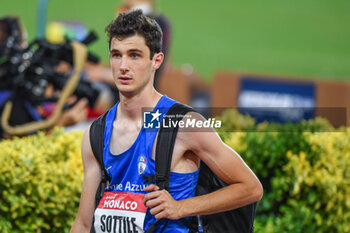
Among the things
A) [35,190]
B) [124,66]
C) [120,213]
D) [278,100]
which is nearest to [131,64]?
[124,66]

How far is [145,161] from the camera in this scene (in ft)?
8.82

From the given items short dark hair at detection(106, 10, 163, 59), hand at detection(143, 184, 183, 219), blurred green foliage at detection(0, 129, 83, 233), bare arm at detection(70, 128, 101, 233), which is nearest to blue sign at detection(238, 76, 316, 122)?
blurred green foliage at detection(0, 129, 83, 233)

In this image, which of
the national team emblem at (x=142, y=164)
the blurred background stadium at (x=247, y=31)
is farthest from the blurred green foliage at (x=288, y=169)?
the blurred background stadium at (x=247, y=31)

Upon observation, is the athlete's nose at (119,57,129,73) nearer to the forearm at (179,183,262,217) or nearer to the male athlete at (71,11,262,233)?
the male athlete at (71,11,262,233)

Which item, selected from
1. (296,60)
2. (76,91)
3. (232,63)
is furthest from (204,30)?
(76,91)

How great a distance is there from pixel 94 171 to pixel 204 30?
28.2 metres

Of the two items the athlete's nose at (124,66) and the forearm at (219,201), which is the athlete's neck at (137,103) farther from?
the forearm at (219,201)

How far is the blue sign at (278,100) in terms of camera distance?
13531mm

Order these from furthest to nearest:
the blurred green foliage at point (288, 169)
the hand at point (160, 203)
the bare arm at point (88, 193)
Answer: the blurred green foliage at point (288, 169)
the bare arm at point (88, 193)
the hand at point (160, 203)

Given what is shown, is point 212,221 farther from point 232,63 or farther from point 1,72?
point 232,63

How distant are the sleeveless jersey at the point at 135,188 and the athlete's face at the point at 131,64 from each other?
155 mm

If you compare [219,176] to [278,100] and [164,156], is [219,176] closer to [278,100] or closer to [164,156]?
[164,156]

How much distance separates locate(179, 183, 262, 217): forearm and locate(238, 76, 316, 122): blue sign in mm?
10822

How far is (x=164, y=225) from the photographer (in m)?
2.71
